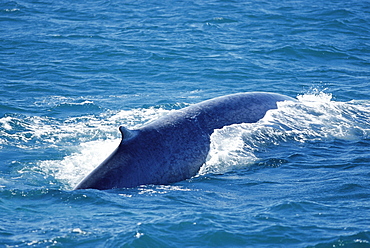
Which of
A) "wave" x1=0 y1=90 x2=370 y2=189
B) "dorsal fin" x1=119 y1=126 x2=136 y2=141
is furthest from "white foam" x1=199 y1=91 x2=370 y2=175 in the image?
"dorsal fin" x1=119 y1=126 x2=136 y2=141

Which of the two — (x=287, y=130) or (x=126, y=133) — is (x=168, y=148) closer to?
(x=126, y=133)

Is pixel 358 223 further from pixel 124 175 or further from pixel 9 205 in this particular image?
pixel 9 205

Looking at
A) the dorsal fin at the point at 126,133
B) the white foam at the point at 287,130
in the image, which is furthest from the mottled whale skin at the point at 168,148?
the white foam at the point at 287,130

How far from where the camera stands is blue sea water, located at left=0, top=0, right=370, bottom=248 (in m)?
7.82

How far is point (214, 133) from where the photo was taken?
433 inches

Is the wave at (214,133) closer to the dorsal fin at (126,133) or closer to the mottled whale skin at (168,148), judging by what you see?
the mottled whale skin at (168,148)

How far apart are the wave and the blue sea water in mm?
41

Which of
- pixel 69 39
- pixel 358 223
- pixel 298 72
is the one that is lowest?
pixel 358 223

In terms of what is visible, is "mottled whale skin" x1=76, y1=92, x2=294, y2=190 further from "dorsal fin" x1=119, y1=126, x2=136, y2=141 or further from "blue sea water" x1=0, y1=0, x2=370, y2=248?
"blue sea water" x1=0, y1=0, x2=370, y2=248

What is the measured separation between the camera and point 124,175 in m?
9.45

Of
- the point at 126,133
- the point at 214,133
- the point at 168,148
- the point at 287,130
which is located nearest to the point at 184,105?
the point at 287,130

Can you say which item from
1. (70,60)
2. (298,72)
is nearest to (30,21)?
(70,60)

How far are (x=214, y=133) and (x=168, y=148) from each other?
4.26ft

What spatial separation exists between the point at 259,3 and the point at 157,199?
2537 centimetres
